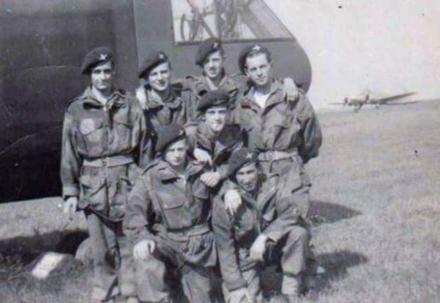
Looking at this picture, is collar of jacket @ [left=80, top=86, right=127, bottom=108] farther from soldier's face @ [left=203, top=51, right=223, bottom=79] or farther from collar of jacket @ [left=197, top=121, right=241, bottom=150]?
soldier's face @ [left=203, top=51, right=223, bottom=79]

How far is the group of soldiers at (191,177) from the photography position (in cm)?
413

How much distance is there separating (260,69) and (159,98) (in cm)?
78

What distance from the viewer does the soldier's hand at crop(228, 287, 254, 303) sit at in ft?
13.7

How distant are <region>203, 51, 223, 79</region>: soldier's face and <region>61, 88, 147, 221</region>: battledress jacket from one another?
71 cm

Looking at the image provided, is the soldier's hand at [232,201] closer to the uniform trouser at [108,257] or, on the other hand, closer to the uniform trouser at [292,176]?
the uniform trouser at [292,176]

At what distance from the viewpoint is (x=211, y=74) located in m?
4.87

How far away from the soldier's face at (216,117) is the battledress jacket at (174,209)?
334 millimetres

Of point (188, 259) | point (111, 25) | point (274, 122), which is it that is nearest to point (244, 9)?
point (111, 25)

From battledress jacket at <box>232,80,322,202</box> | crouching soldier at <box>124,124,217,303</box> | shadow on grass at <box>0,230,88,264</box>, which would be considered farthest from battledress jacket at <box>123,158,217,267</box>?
shadow on grass at <box>0,230,88,264</box>

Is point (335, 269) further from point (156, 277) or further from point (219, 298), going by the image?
point (156, 277)

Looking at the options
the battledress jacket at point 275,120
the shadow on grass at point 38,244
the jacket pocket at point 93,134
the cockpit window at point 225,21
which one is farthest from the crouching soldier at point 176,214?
the shadow on grass at point 38,244

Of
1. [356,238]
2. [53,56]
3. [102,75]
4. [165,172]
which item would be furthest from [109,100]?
[356,238]

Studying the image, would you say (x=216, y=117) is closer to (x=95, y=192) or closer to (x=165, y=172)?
(x=165, y=172)

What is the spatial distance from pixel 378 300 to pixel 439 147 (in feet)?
35.2
